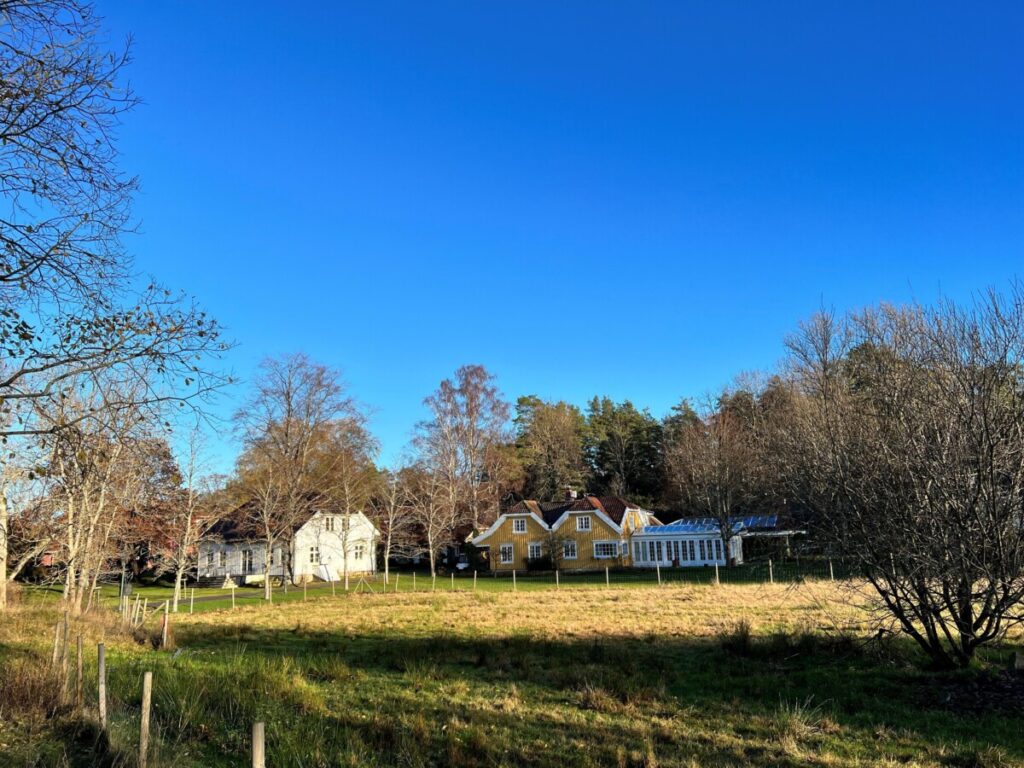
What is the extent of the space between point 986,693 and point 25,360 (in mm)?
12556

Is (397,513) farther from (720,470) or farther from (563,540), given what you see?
(720,470)

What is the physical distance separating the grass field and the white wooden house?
31372 millimetres

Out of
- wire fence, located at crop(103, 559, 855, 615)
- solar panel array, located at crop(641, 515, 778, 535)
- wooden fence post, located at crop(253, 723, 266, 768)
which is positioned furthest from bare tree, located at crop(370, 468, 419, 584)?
wooden fence post, located at crop(253, 723, 266, 768)

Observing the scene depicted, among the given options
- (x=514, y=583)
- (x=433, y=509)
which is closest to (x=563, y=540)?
(x=433, y=509)

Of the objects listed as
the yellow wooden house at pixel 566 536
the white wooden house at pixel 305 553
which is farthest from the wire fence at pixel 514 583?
the white wooden house at pixel 305 553

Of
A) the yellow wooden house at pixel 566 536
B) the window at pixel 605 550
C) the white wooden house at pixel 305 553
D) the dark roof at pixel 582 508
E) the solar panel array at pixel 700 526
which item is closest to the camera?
the solar panel array at pixel 700 526

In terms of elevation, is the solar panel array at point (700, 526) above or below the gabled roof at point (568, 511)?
below

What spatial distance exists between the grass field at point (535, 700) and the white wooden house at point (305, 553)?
31.4 metres

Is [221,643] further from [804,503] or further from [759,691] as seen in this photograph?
[804,503]

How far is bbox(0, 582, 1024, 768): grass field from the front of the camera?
709 cm

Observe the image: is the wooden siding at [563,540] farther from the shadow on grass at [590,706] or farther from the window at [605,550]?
the shadow on grass at [590,706]

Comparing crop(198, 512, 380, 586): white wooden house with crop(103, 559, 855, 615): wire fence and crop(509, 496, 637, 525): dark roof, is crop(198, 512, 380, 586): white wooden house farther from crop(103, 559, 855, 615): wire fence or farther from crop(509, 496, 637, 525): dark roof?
crop(509, 496, 637, 525): dark roof

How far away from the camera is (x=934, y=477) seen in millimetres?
9547

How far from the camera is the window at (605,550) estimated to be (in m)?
47.6
